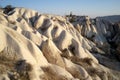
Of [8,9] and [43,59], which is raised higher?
[8,9]

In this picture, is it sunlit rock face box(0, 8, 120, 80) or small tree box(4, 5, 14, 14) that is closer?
sunlit rock face box(0, 8, 120, 80)

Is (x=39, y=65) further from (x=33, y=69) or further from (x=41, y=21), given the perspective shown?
(x=41, y=21)

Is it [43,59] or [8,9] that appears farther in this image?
[8,9]

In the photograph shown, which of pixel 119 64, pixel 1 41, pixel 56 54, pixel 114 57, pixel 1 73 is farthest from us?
pixel 114 57

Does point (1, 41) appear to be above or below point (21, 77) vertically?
above

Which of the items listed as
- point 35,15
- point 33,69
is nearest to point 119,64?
point 35,15

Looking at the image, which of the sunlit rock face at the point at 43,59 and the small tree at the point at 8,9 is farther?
the small tree at the point at 8,9

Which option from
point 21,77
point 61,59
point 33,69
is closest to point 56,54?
point 61,59

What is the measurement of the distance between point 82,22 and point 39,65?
140ft

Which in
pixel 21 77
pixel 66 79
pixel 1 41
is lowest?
pixel 66 79

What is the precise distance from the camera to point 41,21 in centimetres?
3228

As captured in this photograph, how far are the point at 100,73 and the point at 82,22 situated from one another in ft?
124

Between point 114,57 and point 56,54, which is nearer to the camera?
point 56,54

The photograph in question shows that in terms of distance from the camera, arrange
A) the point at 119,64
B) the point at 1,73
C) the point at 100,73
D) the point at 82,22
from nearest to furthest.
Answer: the point at 1,73 → the point at 100,73 → the point at 119,64 → the point at 82,22
